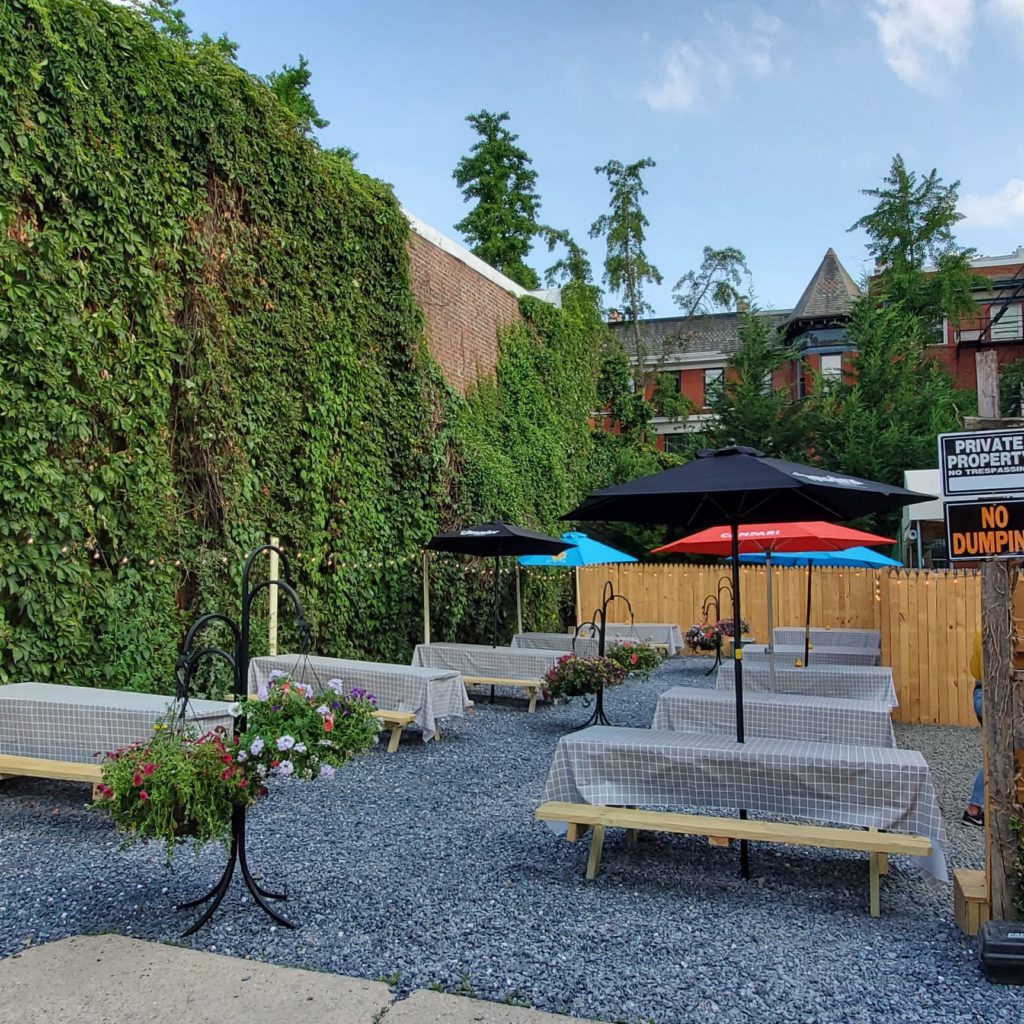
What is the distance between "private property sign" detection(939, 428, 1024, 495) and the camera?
3877mm

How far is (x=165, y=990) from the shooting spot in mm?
3471

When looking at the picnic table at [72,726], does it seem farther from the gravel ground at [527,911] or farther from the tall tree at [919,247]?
the tall tree at [919,247]

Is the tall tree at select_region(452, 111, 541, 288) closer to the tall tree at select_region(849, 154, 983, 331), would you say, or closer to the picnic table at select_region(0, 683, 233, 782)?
the tall tree at select_region(849, 154, 983, 331)

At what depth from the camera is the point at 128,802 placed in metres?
3.82

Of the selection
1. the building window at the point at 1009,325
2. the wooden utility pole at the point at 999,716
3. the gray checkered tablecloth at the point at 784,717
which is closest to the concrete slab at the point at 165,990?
the wooden utility pole at the point at 999,716

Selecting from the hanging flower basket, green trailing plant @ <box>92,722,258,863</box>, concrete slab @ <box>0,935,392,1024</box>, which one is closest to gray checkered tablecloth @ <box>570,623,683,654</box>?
the hanging flower basket

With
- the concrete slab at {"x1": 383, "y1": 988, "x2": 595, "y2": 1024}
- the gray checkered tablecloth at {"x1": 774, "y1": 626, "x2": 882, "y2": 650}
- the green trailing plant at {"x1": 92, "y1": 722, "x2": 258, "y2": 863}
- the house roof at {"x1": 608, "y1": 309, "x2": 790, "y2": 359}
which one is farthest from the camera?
the house roof at {"x1": 608, "y1": 309, "x2": 790, "y2": 359}

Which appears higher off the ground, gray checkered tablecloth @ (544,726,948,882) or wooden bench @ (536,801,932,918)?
gray checkered tablecloth @ (544,726,948,882)

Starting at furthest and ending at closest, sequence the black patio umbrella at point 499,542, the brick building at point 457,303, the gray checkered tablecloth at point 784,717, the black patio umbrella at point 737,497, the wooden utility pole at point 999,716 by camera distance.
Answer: the brick building at point 457,303 → the black patio umbrella at point 499,542 → the gray checkered tablecloth at point 784,717 → the black patio umbrella at point 737,497 → the wooden utility pole at point 999,716

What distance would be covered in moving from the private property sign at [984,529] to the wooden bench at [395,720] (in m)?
5.65

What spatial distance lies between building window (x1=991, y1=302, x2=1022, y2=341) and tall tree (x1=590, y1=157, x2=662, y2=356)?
13877mm

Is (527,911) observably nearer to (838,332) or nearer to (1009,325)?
(838,332)

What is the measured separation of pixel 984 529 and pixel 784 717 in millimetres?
3239

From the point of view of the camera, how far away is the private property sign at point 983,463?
153 inches
